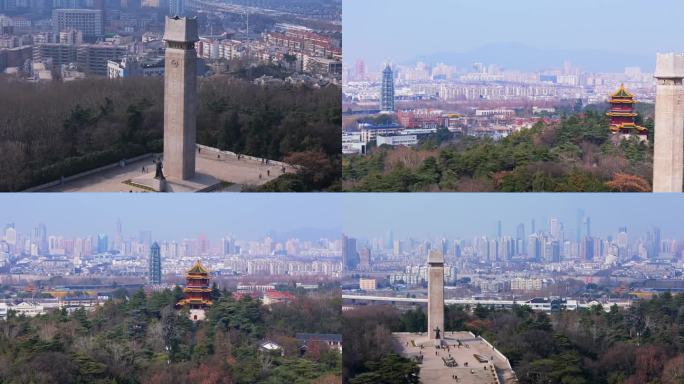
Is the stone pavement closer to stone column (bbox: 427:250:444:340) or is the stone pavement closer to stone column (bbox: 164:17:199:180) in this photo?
stone column (bbox: 164:17:199:180)

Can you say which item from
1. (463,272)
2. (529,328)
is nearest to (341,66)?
(463,272)

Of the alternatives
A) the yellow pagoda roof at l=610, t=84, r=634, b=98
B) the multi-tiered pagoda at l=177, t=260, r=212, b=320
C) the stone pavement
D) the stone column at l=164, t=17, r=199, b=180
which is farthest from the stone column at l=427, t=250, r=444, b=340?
the yellow pagoda roof at l=610, t=84, r=634, b=98

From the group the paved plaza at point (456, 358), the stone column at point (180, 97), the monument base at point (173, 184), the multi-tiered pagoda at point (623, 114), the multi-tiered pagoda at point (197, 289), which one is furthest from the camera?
the multi-tiered pagoda at point (623, 114)

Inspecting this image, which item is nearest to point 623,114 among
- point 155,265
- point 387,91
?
point 387,91

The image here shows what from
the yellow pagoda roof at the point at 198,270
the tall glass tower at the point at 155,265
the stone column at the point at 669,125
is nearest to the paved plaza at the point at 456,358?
the yellow pagoda roof at the point at 198,270

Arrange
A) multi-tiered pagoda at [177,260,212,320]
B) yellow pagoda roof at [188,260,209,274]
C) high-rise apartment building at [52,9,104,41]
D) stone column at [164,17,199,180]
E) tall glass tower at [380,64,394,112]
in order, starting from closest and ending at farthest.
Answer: stone column at [164,17,199,180] → multi-tiered pagoda at [177,260,212,320] → yellow pagoda roof at [188,260,209,274] → high-rise apartment building at [52,9,104,41] → tall glass tower at [380,64,394,112]

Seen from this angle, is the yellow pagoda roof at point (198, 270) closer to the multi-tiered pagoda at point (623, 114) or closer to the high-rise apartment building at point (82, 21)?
the high-rise apartment building at point (82, 21)
